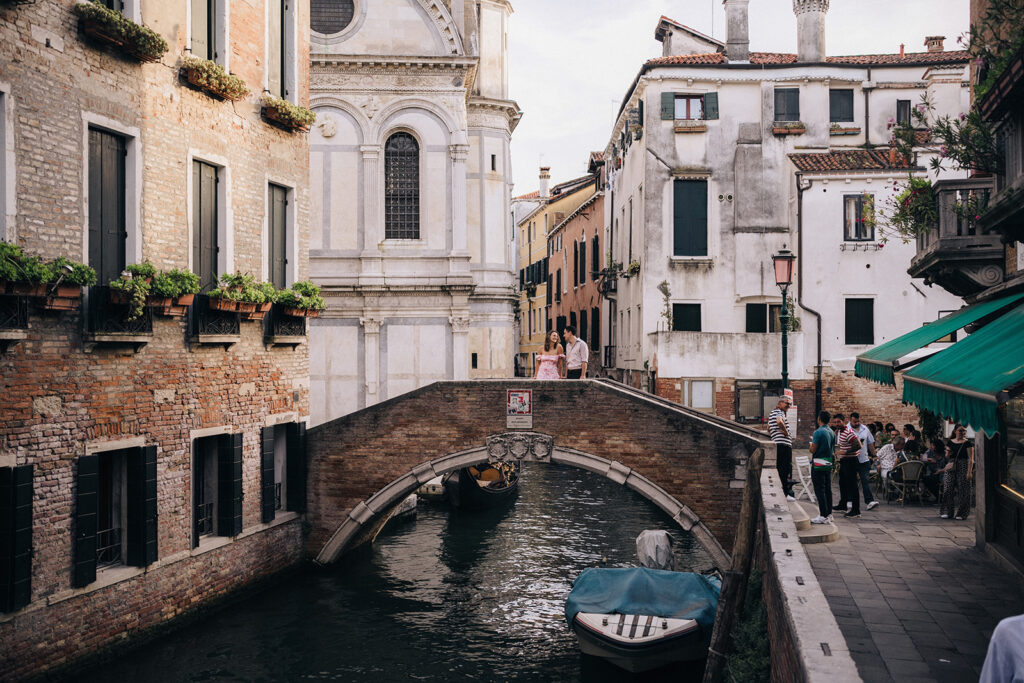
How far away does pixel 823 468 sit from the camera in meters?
11.5

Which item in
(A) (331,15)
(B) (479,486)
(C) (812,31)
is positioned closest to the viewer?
(B) (479,486)

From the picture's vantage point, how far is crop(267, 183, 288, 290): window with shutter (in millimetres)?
13891

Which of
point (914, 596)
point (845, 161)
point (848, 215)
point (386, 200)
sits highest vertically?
point (845, 161)

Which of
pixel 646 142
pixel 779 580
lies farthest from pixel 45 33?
pixel 646 142

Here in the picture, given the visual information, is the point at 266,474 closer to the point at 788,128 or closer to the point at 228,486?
the point at 228,486

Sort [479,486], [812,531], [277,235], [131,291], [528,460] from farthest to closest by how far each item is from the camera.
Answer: [479,486]
[528,460]
[277,235]
[812,531]
[131,291]

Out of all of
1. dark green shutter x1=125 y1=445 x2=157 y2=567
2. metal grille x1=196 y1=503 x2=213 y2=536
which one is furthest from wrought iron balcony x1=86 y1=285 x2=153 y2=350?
metal grille x1=196 y1=503 x2=213 y2=536

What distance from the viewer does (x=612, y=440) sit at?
47.6 feet

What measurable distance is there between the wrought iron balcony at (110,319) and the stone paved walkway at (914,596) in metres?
7.32

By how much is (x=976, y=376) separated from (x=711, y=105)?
1853cm

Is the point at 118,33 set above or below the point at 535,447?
above

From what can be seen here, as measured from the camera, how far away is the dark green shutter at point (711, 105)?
23766 mm

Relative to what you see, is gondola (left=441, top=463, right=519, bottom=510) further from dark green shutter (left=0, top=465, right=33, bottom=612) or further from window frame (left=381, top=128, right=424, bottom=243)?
dark green shutter (left=0, top=465, right=33, bottom=612)

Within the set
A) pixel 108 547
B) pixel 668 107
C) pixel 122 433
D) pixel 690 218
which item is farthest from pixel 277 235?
pixel 668 107
